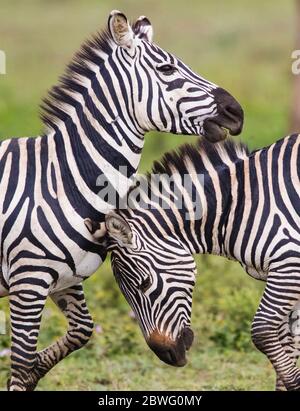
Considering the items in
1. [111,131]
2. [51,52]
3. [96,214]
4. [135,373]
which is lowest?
[135,373]

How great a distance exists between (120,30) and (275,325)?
2254 mm

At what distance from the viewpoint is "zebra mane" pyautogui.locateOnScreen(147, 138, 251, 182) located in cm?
734

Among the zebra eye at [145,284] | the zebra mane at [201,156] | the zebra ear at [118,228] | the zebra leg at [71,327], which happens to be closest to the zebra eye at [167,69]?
the zebra mane at [201,156]

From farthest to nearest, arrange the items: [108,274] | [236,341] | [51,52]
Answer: [51,52]
[108,274]
[236,341]

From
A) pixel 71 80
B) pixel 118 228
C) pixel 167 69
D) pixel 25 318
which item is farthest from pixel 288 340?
pixel 71 80

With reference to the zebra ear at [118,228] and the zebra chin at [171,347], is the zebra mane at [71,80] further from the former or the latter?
the zebra chin at [171,347]

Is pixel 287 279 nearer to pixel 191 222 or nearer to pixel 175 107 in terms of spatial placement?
pixel 191 222

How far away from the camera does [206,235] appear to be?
724 cm

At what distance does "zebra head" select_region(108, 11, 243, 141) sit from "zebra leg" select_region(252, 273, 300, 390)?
3.65 feet

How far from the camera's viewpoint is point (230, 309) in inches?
397

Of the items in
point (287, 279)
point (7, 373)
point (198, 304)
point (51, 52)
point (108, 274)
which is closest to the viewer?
point (287, 279)

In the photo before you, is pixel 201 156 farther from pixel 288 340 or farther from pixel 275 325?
pixel 288 340

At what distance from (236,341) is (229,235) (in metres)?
2.68

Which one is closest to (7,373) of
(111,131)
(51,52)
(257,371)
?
(257,371)
